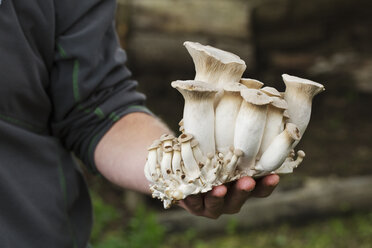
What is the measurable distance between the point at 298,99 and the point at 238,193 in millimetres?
334

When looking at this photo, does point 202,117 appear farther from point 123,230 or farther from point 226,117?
point 123,230

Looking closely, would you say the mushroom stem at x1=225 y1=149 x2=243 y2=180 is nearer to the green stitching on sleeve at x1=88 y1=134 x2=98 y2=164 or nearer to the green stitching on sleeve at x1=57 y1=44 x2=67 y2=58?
the green stitching on sleeve at x1=88 y1=134 x2=98 y2=164

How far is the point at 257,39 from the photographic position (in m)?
4.96

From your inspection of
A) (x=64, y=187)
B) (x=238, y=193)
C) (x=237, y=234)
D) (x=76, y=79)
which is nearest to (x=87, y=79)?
(x=76, y=79)

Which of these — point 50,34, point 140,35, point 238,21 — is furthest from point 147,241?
point 50,34

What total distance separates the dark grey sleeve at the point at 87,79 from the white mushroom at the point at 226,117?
55 cm

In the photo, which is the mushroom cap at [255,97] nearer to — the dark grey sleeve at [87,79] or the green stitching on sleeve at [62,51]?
the dark grey sleeve at [87,79]

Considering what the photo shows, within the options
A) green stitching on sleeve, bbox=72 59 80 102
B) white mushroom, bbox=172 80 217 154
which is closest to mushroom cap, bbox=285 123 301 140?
white mushroom, bbox=172 80 217 154

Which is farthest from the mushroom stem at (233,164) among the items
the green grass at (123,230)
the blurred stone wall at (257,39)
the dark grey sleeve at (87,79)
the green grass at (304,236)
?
the blurred stone wall at (257,39)

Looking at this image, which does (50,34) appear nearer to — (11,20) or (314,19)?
(11,20)

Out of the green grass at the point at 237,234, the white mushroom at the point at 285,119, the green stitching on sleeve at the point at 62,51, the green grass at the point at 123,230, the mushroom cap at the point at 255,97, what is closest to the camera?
the mushroom cap at the point at 255,97

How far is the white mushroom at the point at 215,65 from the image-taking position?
1300 mm

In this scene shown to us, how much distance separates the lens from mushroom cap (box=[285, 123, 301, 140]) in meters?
1.25

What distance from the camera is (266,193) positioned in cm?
135
